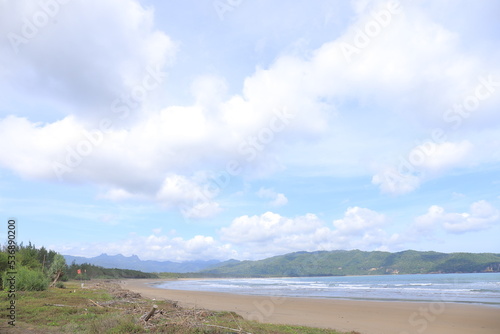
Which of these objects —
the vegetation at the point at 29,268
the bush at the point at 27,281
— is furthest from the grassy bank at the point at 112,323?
the bush at the point at 27,281

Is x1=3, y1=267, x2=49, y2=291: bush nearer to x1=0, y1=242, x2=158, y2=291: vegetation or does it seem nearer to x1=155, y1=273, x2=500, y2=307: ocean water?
x1=0, y1=242, x2=158, y2=291: vegetation

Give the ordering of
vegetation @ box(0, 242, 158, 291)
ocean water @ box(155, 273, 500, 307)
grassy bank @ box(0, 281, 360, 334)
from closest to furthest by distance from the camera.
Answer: grassy bank @ box(0, 281, 360, 334)
vegetation @ box(0, 242, 158, 291)
ocean water @ box(155, 273, 500, 307)

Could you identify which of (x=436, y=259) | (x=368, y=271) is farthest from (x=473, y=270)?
(x=368, y=271)

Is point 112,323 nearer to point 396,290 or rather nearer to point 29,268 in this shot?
point 29,268

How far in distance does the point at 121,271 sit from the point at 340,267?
13093 centimetres

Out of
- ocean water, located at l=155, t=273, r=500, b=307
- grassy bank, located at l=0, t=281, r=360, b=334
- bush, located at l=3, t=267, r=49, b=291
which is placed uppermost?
bush, located at l=3, t=267, r=49, b=291

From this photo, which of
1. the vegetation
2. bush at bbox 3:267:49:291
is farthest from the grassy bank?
bush at bbox 3:267:49:291

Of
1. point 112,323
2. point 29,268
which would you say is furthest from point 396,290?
point 29,268

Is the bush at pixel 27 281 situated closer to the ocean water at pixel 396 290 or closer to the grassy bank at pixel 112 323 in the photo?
the grassy bank at pixel 112 323

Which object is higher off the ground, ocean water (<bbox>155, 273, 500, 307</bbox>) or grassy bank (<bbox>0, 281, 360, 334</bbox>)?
grassy bank (<bbox>0, 281, 360, 334</bbox>)

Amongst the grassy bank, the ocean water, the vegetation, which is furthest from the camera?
the ocean water

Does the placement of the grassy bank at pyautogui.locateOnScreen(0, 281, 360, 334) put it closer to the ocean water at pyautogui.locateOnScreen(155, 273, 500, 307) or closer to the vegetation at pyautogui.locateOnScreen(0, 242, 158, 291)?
the vegetation at pyautogui.locateOnScreen(0, 242, 158, 291)

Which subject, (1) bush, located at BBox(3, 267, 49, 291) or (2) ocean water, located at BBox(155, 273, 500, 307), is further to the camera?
(2) ocean water, located at BBox(155, 273, 500, 307)

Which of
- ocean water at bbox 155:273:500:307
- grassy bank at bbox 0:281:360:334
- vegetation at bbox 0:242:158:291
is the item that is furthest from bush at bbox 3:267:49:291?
ocean water at bbox 155:273:500:307
